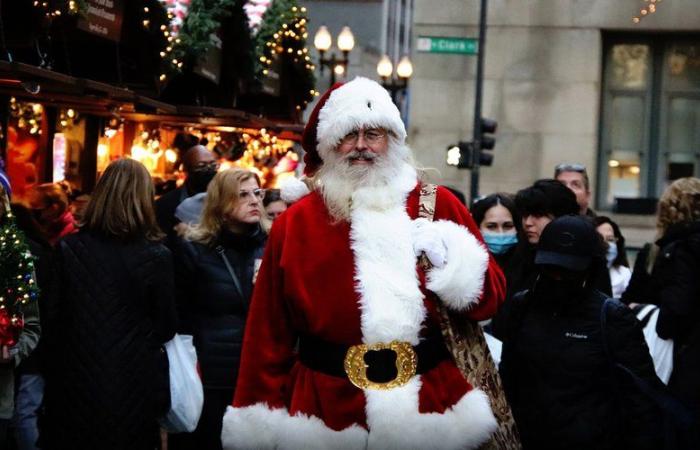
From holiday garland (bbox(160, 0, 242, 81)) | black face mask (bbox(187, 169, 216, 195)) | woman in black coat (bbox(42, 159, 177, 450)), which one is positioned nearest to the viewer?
woman in black coat (bbox(42, 159, 177, 450))

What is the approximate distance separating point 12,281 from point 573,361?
2.94m

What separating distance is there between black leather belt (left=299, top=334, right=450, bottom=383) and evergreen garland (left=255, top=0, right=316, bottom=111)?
11033 mm

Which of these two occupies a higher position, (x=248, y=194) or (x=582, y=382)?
(x=248, y=194)

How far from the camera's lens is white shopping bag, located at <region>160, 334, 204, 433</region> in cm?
700

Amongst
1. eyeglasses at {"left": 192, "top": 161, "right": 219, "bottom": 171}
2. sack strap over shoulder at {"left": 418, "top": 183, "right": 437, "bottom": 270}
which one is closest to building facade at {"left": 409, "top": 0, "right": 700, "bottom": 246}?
eyeglasses at {"left": 192, "top": 161, "right": 219, "bottom": 171}

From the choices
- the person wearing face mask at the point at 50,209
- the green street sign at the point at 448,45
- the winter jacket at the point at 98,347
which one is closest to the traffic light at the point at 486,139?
the green street sign at the point at 448,45

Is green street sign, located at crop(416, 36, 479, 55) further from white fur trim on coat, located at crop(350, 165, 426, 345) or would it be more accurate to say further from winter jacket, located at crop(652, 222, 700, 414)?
white fur trim on coat, located at crop(350, 165, 426, 345)

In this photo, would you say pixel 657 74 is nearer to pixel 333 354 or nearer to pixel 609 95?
pixel 609 95

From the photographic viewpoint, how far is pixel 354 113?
505 cm

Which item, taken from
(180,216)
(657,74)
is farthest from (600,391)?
(657,74)

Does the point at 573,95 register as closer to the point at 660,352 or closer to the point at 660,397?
the point at 660,352

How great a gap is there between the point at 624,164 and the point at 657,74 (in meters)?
1.64

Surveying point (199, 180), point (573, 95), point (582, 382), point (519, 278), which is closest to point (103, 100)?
point (199, 180)

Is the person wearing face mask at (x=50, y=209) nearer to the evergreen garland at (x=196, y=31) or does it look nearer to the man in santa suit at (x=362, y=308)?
the evergreen garland at (x=196, y=31)
